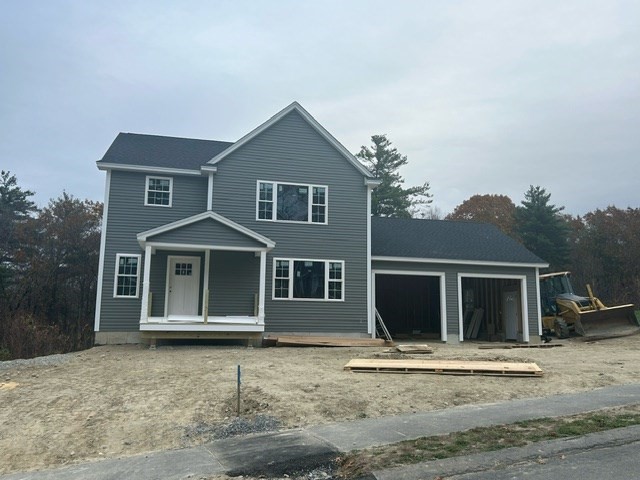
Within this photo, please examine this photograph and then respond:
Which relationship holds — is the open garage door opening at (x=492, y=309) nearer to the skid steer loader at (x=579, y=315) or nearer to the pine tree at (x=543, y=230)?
the skid steer loader at (x=579, y=315)

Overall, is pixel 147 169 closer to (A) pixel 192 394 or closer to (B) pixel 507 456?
(A) pixel 192 394

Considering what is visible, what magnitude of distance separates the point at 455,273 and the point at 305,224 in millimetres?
6173

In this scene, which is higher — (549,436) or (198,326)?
(198,326)

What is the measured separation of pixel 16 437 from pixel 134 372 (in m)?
3.79

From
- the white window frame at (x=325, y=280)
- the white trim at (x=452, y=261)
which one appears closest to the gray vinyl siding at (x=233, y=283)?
the white window frame at (x=325, y=280)

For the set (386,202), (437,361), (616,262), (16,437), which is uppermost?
(386,202)

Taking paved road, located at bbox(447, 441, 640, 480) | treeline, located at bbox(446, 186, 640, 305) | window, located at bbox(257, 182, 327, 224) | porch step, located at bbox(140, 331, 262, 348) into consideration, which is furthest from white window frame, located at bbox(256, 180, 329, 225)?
treeline, located at bbox(446, 186, 640, 305)

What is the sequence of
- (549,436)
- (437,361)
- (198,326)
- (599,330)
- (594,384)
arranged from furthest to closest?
(599,330)
(198,326)
(437,361)
(594,384)
(549,436)

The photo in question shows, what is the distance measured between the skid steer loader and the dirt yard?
5.39m

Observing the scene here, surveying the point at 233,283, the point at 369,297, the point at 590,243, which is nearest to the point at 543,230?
the point at 590,243

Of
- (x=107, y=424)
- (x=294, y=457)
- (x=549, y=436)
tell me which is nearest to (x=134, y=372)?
(x=107, y=424)

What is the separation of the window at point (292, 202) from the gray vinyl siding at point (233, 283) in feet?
5.80

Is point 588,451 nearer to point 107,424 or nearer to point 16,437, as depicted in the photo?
point 107,424

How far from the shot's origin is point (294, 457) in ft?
21.0
